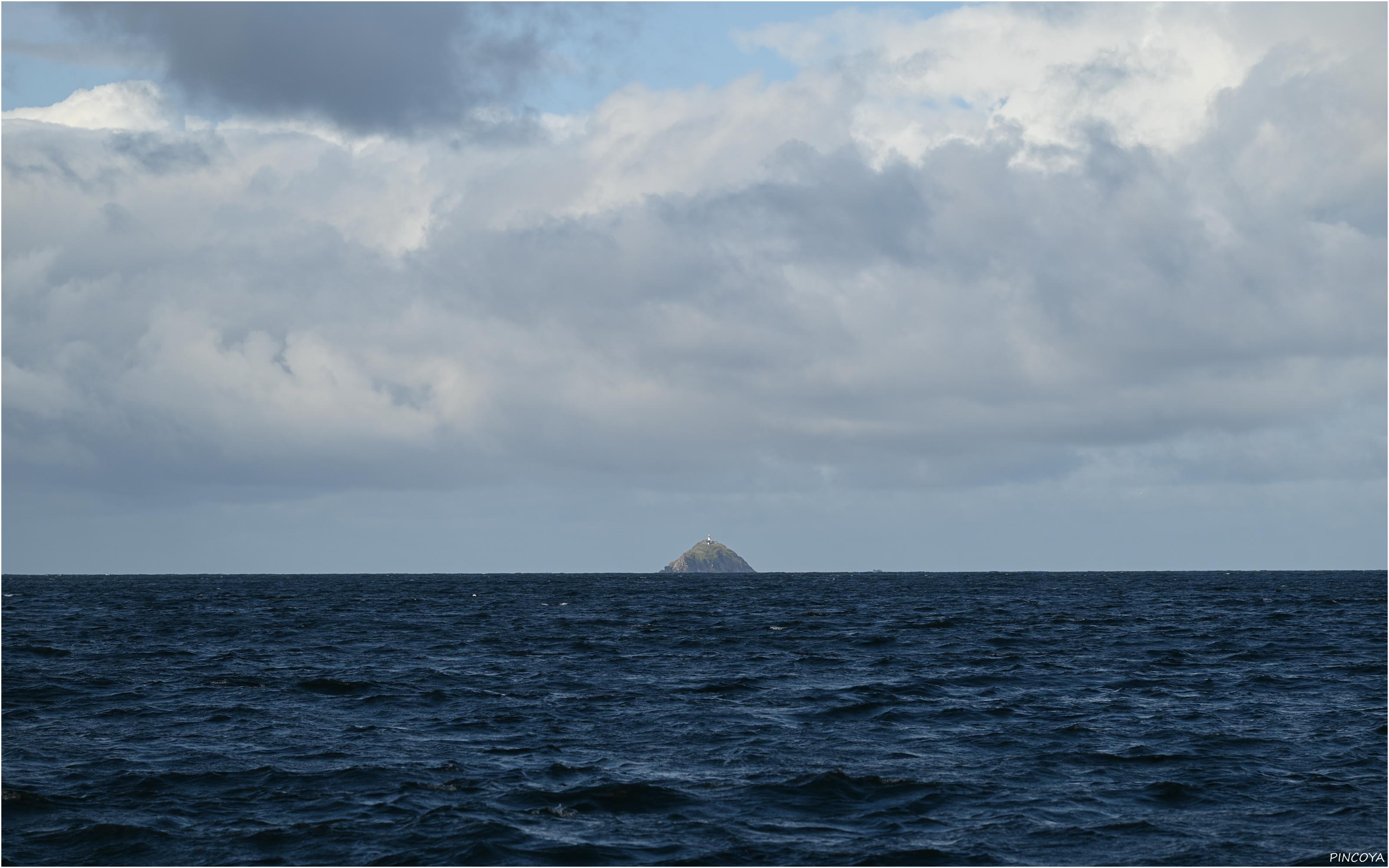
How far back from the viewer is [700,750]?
31.0 m

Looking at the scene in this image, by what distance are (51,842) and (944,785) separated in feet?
63.6

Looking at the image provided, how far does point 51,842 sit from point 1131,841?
21.6 meters

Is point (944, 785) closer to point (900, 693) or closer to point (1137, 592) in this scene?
point (900, 693)

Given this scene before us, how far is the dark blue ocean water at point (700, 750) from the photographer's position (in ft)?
74.5

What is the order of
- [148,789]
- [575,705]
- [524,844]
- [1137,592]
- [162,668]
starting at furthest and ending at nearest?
1. [1137,592]
2. [162,668]
3. [575,705]
4. [148,789]
5. [524,844]

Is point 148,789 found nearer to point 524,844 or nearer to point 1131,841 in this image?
point 524,844

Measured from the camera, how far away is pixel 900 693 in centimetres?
4116

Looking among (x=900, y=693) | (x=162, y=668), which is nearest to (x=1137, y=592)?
(x=900, y=693)

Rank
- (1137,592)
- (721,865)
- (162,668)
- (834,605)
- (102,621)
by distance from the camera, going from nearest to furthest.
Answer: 1. (721,865)
2. (162,668)
3. (102,621)
4. (834,605)
5. (1137,592)

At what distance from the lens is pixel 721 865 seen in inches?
831

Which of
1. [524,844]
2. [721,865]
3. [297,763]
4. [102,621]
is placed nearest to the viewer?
[721,865]

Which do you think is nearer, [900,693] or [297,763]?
[297,763]

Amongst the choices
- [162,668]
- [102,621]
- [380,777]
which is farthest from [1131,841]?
[102,621]

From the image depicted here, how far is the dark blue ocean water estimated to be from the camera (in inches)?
894
